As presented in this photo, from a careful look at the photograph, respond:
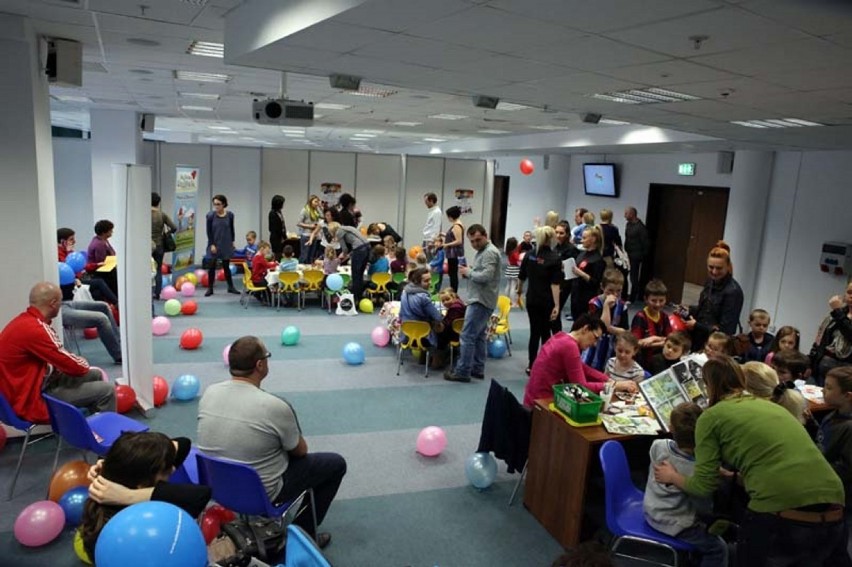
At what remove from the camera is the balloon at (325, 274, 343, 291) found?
9164 mm

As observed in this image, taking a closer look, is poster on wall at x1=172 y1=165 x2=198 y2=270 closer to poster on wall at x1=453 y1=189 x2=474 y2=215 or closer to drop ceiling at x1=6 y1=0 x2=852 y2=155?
drop ceiling at x1=6 y1=0 x2=852 y2=155

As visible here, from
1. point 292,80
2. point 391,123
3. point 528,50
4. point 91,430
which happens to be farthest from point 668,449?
point 391,123

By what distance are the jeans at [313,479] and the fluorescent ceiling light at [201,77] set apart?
4.91 m

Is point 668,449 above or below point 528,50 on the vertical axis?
below

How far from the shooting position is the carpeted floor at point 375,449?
353 centimetres

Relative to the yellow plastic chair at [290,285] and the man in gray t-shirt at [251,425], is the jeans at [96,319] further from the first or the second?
the man in gray t-shirt at [251,425]

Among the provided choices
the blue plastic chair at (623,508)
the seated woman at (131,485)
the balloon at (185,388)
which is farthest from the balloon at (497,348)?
the seated woman at (131,485)

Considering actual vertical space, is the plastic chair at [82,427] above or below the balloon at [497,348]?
above

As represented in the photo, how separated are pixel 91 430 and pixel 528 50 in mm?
3510

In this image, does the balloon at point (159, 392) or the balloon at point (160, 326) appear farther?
the balloon at point (160, 326)

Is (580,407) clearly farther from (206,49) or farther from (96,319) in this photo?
(96,319)

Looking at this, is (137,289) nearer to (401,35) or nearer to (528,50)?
(401,35)

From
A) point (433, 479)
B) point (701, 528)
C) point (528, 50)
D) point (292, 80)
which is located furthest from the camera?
point (292, 80)

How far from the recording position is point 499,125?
10.6m
